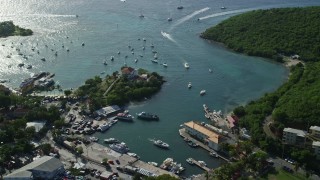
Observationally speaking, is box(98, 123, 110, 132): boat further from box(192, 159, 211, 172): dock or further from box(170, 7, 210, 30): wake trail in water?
box(170, 7, 210, 30): wake trail in water

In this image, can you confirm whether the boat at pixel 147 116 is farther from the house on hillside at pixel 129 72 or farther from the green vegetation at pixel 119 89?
the house on hillside at pixel 129 72

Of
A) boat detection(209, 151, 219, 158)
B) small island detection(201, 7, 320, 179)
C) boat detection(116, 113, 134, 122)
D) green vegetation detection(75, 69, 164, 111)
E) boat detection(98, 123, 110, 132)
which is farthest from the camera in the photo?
green vegetation detection(75, 69, 164, 111)

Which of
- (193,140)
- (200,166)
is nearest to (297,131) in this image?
(193,140)

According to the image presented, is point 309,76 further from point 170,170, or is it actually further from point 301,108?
point 170,170

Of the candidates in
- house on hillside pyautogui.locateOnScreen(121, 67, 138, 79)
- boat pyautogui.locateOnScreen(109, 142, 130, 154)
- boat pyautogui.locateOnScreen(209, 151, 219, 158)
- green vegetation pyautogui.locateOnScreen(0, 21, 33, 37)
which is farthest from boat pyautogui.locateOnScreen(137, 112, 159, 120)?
green vegetation pyautogui.locateOnScreen(0, 21, 33, 37)

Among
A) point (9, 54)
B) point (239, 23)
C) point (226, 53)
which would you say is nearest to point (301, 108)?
point (226, 53)

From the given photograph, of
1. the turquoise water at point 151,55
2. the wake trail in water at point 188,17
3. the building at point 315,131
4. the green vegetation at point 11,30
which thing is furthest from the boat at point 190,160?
the green vegetation at point 11,30
